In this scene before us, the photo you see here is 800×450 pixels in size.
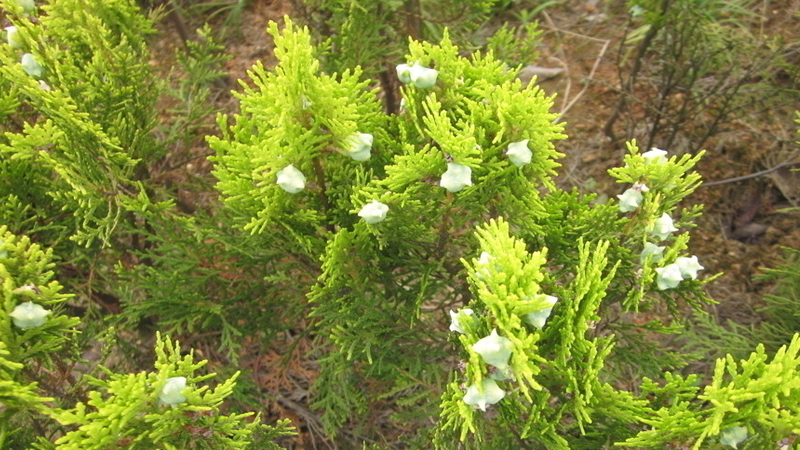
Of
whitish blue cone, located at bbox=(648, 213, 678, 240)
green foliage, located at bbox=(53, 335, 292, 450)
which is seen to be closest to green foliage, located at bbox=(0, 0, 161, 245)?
green foliage, located at bbox=(53, 335, 292, 450)

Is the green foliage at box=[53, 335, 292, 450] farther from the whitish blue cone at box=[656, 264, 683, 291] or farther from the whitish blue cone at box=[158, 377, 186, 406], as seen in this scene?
the whitish blue cone at box=[656, 264, 683, 291]

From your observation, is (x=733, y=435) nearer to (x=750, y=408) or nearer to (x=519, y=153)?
(x=750, y=408)

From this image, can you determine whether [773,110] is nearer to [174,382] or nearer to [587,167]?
[587,167]

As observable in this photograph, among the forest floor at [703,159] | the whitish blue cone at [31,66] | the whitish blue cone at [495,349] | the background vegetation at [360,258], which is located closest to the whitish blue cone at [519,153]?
the background vegetation at [360,258]

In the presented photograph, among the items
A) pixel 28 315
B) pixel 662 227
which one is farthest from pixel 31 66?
pixel 662 227

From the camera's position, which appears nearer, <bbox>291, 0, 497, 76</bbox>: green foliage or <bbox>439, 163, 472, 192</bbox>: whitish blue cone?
<bbox>439, 163, 472, 192</bbox>: whitish blue cone

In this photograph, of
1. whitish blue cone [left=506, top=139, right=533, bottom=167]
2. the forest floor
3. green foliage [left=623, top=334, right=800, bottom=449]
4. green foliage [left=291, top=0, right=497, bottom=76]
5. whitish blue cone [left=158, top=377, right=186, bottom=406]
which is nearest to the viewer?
green foliage [left=623, top=334, right=800, bottom=449]

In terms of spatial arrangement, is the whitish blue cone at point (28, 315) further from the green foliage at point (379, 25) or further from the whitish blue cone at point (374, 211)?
the green foliage at point (379, 25)
